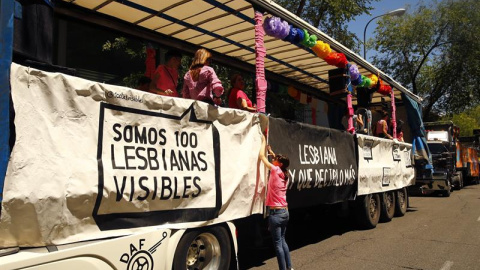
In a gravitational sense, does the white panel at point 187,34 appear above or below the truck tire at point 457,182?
above

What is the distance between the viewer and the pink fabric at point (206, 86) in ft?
14.9

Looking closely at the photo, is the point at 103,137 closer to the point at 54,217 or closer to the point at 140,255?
the point at 54,217

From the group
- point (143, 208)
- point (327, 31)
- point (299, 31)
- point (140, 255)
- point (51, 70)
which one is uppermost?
point (327, 31)

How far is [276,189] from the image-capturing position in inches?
194

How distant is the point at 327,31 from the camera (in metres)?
17.9

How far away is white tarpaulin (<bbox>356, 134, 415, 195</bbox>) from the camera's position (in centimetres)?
816

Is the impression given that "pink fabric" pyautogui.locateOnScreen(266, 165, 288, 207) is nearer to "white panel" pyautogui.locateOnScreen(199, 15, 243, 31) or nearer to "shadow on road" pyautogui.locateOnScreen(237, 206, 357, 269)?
"shadow on road" pyautogui.locateOnScreen(237, 206, 357, 269)

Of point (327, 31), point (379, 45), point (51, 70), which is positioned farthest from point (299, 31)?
point (379, 45)

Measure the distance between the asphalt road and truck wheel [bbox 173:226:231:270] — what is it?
1.44 metres

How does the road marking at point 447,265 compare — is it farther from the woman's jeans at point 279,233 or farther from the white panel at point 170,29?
the white panel at point 170,29

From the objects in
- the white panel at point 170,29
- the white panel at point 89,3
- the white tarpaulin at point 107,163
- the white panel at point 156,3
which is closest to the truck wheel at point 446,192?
the white panel at point 170,29

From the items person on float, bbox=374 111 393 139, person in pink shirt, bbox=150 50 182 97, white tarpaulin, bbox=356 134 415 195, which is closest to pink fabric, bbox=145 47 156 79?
person in pink shirt, bbox=150 50 182 97

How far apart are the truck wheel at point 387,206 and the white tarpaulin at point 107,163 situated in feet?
19.4

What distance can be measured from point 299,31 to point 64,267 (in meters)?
5.13
